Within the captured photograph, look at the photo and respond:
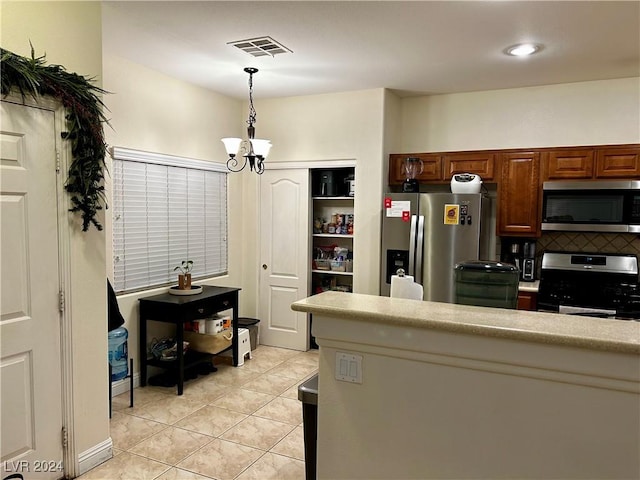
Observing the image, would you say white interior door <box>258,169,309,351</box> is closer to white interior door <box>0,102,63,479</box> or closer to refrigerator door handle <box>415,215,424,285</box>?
refrigerator door handle <box>415,215,424,285</box>

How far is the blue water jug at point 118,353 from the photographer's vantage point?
349 centimetres

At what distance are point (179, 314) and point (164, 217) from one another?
3.16 ft

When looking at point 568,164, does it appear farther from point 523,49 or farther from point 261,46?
point 261,46

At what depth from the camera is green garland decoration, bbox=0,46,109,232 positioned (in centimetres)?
229

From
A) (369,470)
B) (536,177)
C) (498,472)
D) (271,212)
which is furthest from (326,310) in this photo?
(271,212)

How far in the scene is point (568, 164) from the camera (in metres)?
4.16

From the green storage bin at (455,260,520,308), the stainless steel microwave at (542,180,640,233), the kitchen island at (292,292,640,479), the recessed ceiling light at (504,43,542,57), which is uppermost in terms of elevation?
the recessed ceiling light at (504,43,542,57)

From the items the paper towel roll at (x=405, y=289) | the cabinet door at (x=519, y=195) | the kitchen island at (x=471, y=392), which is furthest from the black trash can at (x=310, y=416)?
the cabinet door at (x=519, y=195)

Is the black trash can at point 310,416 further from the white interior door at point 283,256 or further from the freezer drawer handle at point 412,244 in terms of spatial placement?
the white interior door at point 283,256

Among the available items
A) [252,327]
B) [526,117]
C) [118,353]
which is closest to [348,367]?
[118,353]

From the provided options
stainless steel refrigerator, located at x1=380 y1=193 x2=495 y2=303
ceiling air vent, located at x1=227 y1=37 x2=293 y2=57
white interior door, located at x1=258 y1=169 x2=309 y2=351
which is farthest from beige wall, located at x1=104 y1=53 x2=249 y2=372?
stainless steel refrigerator, located at x1=380 y1=193 x2=495 y2=303

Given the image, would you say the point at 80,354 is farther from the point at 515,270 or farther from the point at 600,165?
the point at 600,165

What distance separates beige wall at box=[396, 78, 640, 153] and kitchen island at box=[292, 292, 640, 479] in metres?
3.34

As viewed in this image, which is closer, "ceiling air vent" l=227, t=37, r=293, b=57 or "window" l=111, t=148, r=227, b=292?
"ceiling air vent" l=227, t=37, r=293, b=57
